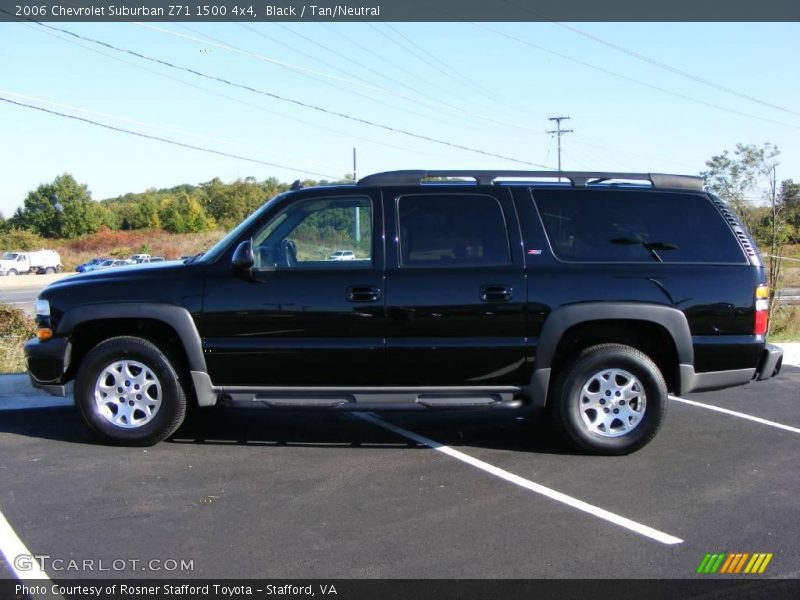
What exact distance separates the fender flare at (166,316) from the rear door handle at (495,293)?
2.11 metres

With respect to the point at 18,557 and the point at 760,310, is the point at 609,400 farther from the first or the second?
the point at 18,557

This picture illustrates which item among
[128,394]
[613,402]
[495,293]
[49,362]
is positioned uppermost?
[495,293]

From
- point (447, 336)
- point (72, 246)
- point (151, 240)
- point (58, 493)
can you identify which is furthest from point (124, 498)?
point (72, 246)

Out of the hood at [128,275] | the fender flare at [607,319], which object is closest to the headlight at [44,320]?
the hood at [128,275]

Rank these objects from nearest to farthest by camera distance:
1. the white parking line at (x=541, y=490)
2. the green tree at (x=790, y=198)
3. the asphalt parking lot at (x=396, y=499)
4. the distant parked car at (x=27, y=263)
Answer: the asphalt parking lot at (x=396, y=499), the white parking line at (x=541, y=490), the green tree at (x=790, y=198), the distant parked car at (x=27, y=263)

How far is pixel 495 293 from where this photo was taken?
17.8 feet

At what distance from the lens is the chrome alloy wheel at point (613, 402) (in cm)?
557

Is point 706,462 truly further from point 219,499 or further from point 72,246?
point 72,246

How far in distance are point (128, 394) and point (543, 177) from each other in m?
3.55

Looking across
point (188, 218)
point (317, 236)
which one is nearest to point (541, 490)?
point (317, 236)

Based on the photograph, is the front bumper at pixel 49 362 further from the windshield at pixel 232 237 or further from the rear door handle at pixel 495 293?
the rear door handle at pixel 495 293

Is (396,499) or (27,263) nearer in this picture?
(396,499)

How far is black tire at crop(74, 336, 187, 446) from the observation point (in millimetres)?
5586

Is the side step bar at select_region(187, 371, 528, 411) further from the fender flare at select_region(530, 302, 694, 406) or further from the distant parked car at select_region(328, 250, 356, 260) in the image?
the distant parked car at select_region(328, 250, 356, 260)
